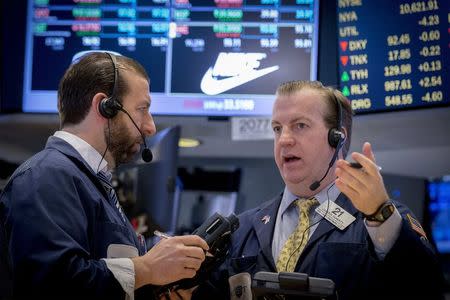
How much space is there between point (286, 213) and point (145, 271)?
664 millimetres

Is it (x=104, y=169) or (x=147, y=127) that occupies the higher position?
(x=147, y=127)

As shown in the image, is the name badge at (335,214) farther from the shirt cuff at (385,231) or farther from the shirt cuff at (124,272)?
the shirt cuff at (124,272)

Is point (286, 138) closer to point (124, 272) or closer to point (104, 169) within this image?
point (104, 169)

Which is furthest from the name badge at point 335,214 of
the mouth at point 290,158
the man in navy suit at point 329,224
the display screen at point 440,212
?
the display screen at point 440,212

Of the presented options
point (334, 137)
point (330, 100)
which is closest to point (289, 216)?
point (334, 137)

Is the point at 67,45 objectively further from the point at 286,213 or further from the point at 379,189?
the point at 379,189

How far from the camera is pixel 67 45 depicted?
3637 mm

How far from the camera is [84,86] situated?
7.14 feet

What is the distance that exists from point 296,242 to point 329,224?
0.13 meters

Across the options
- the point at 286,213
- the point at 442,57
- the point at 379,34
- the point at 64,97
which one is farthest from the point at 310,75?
the point at 64,97

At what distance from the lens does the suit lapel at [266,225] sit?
2262 millimetres

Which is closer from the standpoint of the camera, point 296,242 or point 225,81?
point 296,242

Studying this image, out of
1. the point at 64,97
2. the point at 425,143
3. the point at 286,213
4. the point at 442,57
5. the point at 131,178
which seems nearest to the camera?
the point at 64,97

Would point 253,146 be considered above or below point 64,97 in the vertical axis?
below
